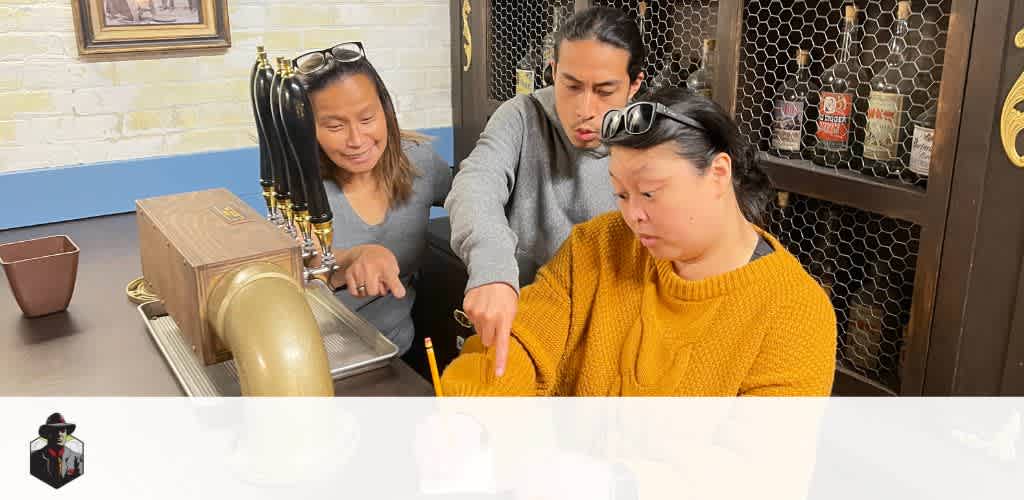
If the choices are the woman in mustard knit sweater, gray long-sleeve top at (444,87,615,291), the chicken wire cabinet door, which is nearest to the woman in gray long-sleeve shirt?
gray long-sleeve top at (444,87,615,291)

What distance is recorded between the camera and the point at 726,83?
1823mm

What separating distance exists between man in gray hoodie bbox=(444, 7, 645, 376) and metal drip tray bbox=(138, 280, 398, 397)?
7.0 inches

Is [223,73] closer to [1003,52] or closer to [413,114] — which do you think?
[413,114]

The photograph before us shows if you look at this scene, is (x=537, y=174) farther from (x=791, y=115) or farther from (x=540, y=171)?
(x=791, y=115)

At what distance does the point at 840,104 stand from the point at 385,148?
3.11 feet

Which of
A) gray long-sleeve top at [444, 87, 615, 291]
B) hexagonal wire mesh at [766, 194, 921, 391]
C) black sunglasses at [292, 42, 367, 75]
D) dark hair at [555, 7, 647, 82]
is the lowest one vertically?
hexagonal wire mesh at [766, 194, 921, 391]

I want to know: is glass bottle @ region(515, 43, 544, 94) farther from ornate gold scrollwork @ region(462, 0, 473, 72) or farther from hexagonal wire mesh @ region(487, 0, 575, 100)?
ornate gold scrollwork @ region(462, 0, 473, 72)

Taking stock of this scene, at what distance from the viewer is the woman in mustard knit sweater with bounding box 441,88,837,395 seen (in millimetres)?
1121

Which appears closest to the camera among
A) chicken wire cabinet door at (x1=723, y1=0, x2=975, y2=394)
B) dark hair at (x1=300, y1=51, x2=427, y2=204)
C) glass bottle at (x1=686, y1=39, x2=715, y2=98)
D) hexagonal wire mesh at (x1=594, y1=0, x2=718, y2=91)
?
dark hair at (x1=300, y1=51, x2=427, y2=204)

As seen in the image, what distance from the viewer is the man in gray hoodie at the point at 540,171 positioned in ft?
3.94

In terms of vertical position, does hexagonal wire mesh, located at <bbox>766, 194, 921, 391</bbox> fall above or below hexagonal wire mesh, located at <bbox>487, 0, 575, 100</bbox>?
below
